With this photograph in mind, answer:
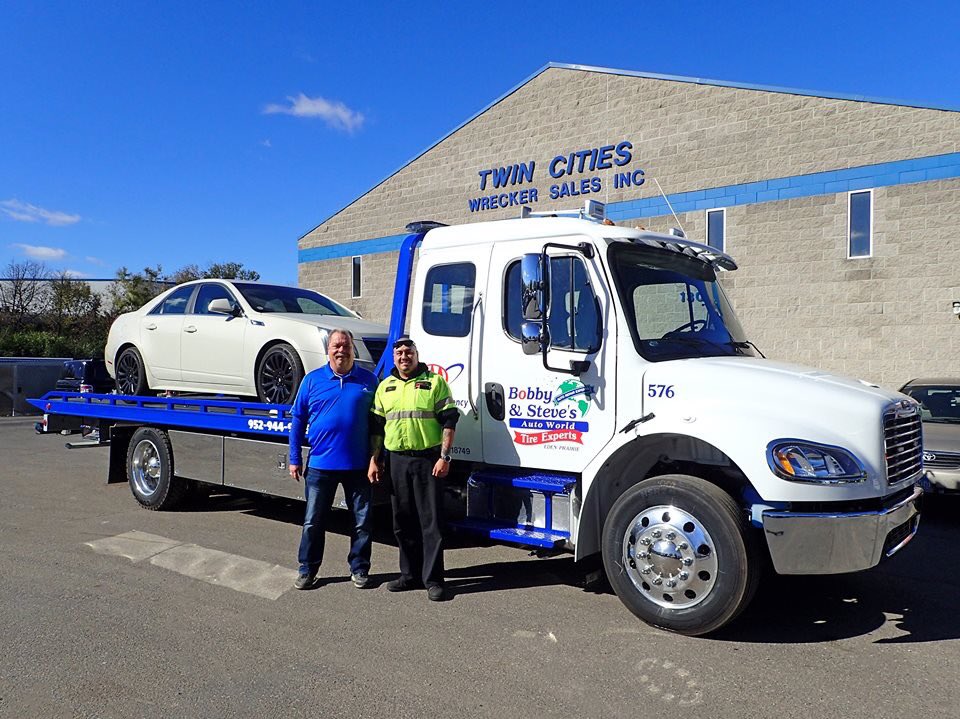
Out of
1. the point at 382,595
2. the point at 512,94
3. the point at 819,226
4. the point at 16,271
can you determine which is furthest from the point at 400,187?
the point at 16,271

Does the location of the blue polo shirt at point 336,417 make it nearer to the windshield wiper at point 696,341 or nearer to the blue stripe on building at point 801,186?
the windshield wiper at point 696,341

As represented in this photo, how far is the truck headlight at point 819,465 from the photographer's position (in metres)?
4.18

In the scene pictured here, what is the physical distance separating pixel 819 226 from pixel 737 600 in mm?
12122

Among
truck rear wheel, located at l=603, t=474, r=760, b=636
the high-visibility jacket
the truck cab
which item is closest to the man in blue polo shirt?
the high-visibility jacket

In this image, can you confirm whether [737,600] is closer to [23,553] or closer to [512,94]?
[23,553]

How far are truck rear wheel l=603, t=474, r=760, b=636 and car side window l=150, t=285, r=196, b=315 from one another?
5.37m

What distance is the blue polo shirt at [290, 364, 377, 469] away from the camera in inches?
217

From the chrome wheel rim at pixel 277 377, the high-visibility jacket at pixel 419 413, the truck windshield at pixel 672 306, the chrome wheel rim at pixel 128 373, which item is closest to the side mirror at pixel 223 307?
the chrome wheel rim at pixel 277 377

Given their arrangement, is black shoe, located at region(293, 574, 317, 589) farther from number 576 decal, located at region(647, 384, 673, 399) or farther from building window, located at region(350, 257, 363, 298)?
building window, located at region(350, 257, 363, 298)

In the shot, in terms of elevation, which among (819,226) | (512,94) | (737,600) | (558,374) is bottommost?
(737,600)

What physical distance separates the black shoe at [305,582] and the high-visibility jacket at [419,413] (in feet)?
3.75

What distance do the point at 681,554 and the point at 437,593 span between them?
173 cm

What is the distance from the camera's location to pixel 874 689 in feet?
12.6

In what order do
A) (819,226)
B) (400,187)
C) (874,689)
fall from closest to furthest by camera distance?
(874,689), (819,226), (400,187)
